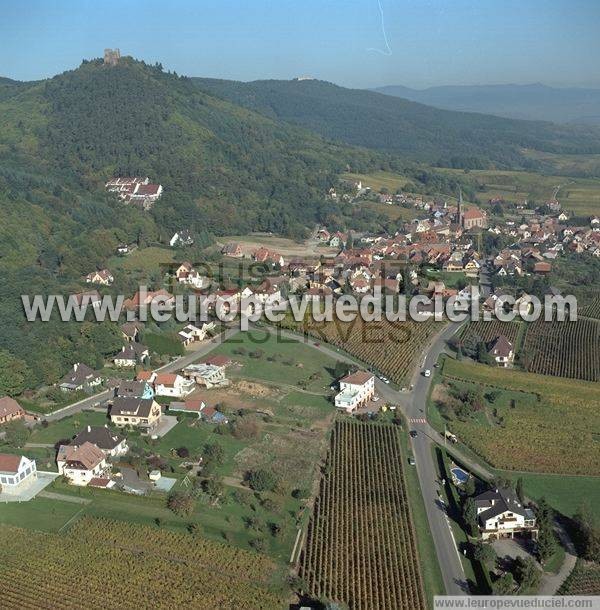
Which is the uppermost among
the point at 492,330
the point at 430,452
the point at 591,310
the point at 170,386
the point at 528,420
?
the point at 591,310

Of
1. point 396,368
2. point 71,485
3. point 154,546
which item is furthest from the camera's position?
point 396,368

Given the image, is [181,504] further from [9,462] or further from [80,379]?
[80,379]

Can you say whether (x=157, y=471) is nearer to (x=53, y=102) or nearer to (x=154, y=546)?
(x=154, y=546)

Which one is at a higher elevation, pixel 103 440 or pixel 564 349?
pixel 564 349

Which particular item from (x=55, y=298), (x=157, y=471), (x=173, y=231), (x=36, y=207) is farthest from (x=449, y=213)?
(x=157, y=471)

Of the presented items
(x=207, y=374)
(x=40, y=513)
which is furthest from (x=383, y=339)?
(x=40, y=513)

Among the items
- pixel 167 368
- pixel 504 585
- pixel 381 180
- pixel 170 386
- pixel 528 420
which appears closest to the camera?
pixel 504 585

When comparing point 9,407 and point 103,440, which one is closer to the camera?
point 103,440
